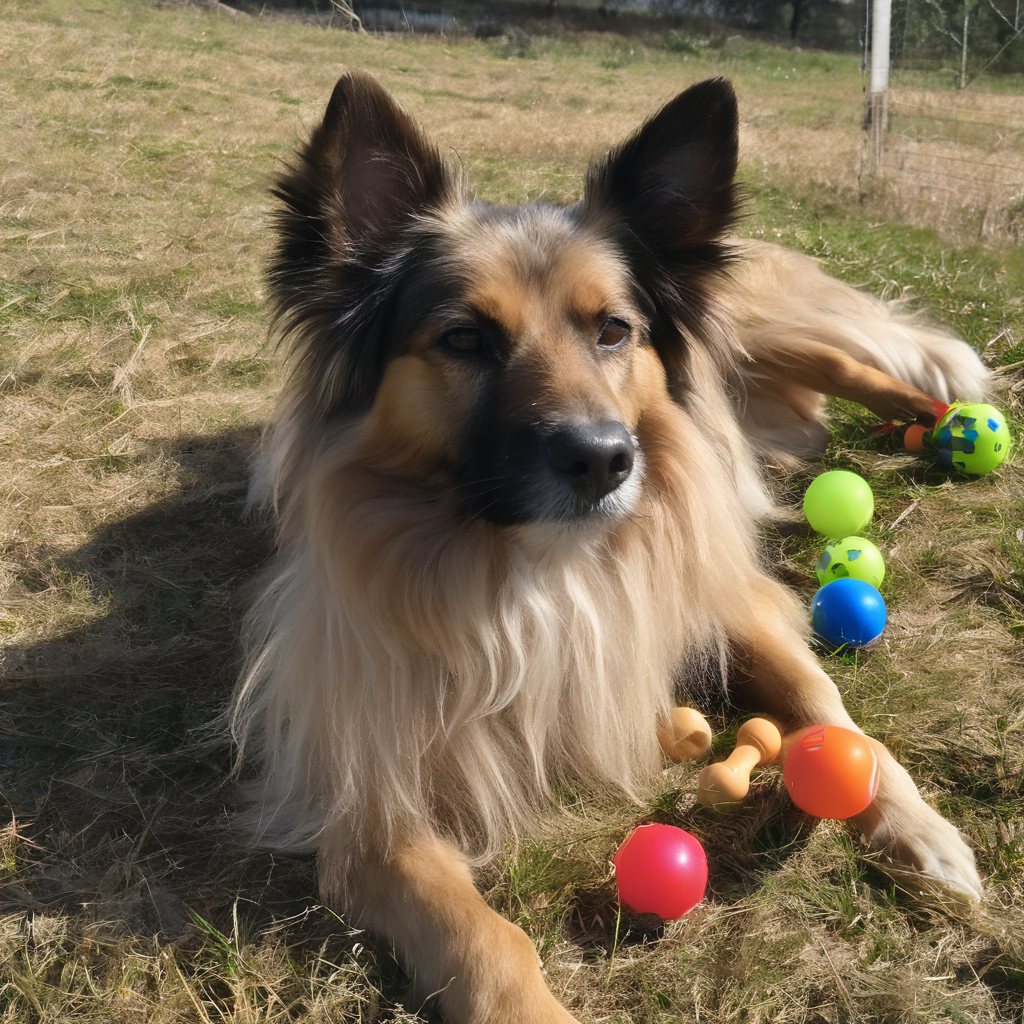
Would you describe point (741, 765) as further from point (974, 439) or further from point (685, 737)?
point (974, 439)

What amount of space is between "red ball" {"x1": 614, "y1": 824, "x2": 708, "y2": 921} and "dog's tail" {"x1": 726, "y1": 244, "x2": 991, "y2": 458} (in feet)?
8.50

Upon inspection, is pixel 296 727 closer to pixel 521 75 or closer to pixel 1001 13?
pixel 1001 13

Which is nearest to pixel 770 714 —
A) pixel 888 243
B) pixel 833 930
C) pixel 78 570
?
pixel 833 930

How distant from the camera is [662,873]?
228 centimetres

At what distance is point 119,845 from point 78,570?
Result: 158cm

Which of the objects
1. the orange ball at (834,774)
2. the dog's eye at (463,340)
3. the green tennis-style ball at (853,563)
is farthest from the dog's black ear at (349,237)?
the green tennis-style ball at (853,563)

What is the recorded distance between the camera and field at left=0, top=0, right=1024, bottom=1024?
223cm

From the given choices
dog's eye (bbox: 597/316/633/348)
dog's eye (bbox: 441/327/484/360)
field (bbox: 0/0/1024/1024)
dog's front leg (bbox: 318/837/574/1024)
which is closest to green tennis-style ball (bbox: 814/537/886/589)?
field (bbox: 0/0/1024/1024)

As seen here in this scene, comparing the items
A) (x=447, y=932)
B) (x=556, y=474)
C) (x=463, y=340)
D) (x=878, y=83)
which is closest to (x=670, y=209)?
(x=463, y=340)

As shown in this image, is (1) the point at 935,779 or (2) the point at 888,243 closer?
(1) the point at 935,779

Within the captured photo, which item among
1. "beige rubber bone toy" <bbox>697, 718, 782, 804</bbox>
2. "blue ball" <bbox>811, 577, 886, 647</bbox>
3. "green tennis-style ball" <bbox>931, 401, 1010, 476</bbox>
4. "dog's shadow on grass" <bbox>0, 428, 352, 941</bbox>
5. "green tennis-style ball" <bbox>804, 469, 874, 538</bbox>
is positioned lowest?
"dog's shadow on grass" <bbox>0, 428, 352, 941</bbox>

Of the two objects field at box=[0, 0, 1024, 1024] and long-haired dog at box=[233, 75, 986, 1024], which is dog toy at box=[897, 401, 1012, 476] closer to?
field at box=[0, 0, 1024, 1024]

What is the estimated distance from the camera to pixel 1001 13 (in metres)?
7.47

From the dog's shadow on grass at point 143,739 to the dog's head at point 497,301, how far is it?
1158mm
